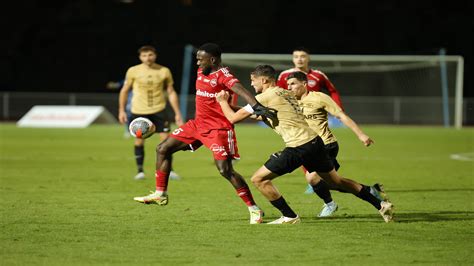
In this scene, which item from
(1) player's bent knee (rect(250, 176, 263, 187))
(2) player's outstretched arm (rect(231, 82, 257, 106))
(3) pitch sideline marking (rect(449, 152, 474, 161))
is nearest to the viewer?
(2) player's outstretched arm (rect(231, 82, 257, 106))

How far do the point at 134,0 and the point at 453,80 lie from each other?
62.8 ft

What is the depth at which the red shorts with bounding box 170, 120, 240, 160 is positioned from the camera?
973cm

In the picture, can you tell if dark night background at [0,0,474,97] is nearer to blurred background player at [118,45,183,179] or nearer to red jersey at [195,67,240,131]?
blurred background player at [118,45,183,179]

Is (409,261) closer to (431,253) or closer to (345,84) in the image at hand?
(431,253)

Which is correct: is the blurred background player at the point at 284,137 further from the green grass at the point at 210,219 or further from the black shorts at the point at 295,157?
the green grass at the point at 210,219

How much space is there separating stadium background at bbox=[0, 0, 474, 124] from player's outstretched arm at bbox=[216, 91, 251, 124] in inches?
1422

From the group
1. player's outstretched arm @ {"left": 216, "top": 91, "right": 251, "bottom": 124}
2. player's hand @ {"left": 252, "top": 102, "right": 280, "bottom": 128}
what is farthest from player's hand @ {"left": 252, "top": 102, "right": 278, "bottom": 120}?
player's outstretched arm @ {"left": 216, "top": 91, "right": 251, "bottom": 124}

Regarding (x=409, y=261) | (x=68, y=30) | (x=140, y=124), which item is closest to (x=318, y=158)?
(x=409, y=261)

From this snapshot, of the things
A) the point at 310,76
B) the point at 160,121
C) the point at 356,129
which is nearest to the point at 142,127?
the point at 310,76

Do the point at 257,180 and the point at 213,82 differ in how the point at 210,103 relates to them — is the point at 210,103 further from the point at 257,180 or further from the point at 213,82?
the point at 257,180

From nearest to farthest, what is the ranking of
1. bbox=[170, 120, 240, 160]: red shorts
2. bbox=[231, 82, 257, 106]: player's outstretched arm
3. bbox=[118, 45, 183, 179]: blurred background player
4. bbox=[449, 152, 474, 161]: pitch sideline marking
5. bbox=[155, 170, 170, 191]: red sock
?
bbox=[231, 82, 257, 106]: player's outstretched arm → bbox=[170, 120, 240, 160]: red shorts → bbox=[155, 170, 170, 191]: red sock → bbox=[118, 45, 183, 179]: blurred background player → bbox=[449, 152, 474, 161]: pitch sideline marking

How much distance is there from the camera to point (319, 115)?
10539 mm

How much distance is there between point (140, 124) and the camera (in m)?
11.9

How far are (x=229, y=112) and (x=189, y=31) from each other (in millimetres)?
39315
